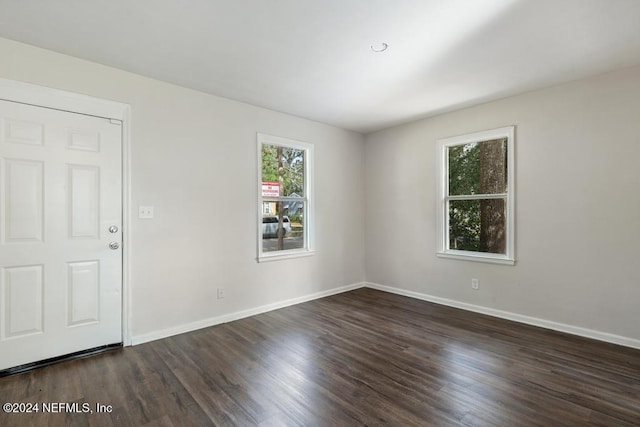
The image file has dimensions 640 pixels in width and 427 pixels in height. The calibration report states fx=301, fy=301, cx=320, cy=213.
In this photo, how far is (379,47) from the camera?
2.45 meters

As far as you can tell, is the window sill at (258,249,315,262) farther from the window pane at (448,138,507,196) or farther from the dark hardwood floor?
the window pane at (448,138,507,196)

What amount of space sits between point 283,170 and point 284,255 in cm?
117

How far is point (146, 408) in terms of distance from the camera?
6.28ft

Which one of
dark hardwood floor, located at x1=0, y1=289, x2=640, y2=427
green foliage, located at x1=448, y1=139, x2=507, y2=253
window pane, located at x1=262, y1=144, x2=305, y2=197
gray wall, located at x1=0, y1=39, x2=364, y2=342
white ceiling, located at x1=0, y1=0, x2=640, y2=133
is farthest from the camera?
window pane, located at x1=262, y1=144, x2=305, y2=197

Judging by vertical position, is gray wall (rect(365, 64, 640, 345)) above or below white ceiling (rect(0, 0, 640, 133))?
below

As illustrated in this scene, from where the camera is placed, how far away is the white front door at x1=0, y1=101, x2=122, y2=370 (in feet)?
7.70

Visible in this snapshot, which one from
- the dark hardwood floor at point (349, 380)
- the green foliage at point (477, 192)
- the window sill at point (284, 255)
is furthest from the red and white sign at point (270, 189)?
the green foliage at point (477, 192)

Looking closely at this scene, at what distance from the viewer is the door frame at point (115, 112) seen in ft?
8.02

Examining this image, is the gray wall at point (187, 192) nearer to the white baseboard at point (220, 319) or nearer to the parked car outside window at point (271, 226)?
the white baseboard at point (220, 319)

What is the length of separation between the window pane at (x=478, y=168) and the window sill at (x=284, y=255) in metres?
2.16

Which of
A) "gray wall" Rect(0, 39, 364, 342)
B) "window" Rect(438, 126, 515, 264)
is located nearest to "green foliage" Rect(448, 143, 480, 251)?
"window" Rect(438, 126, 515, 264)

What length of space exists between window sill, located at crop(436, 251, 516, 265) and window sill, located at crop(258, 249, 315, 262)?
182cm

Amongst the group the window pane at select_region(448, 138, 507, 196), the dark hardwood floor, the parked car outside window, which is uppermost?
the window pane at select_region(448, 138, 507, 196)

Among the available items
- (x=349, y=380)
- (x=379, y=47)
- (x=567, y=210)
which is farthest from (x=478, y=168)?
(x=349, y=380)
